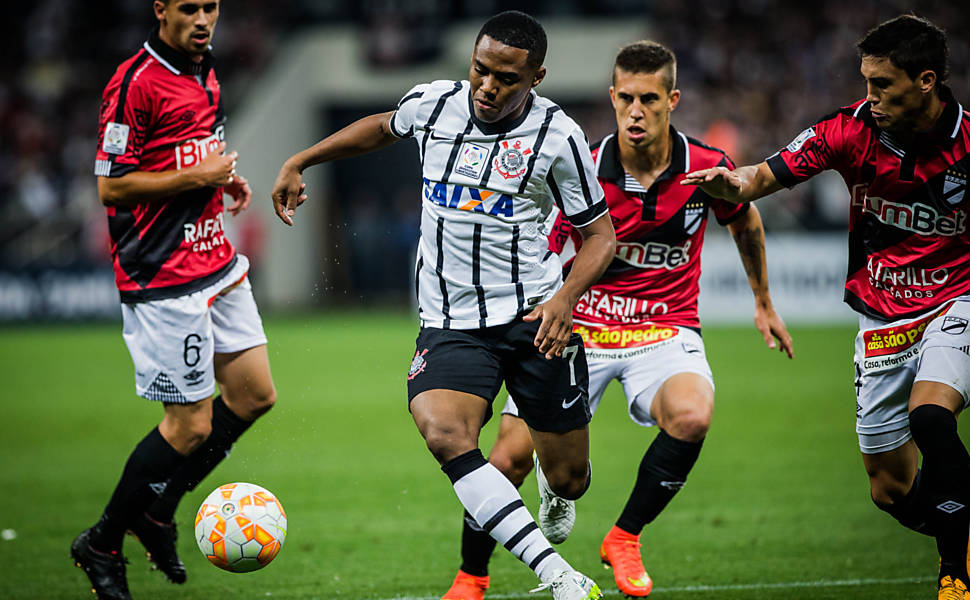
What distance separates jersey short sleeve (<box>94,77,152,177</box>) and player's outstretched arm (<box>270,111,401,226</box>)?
81 centimetres

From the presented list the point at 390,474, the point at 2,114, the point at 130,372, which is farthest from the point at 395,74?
the point at 390,474

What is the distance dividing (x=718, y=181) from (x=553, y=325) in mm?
1035

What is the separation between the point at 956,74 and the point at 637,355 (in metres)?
17.6

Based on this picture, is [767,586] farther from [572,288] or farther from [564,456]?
[572,288]

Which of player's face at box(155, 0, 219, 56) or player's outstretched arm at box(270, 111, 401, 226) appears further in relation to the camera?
player's face at box(155, 0, 219, 56)

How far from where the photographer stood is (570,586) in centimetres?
393

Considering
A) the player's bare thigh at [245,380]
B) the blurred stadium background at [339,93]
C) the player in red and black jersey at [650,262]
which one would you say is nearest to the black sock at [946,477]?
the player in red and black jersey at [650,262]

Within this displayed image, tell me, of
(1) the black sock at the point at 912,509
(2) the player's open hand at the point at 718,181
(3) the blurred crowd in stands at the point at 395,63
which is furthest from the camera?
(3) the blurred crowd in stands at the point at 395,63

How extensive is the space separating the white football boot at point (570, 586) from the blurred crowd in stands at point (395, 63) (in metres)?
14.0

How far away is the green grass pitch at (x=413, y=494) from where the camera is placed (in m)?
5.48

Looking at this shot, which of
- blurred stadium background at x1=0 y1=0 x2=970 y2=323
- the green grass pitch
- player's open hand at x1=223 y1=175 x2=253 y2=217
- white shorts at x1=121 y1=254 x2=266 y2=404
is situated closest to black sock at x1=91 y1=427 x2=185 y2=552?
white shorts at x1=121 y1=254 x2=266 y2=404

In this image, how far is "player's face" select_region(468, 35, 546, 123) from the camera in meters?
4.30

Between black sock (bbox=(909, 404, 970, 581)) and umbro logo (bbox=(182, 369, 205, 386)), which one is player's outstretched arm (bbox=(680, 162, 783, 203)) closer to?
black sock (bbox=(909, 404, 970, 581))

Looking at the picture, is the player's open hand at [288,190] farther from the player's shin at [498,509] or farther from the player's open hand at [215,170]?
the player's shin at [498,509]
